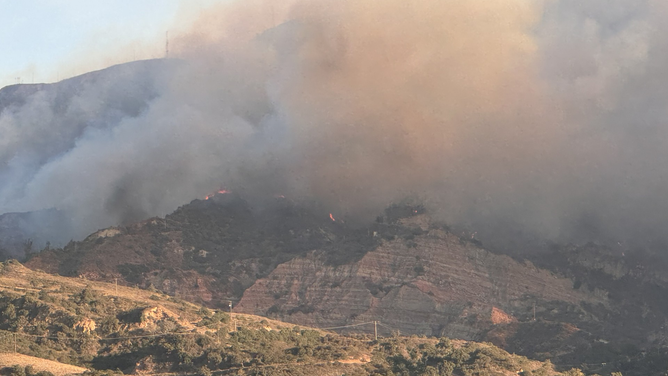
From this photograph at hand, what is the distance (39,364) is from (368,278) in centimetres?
5530

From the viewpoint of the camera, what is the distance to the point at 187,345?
91562 millimetres

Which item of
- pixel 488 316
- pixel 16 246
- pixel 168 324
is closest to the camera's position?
pixel 168 324

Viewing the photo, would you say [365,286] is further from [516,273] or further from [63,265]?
[63,265]

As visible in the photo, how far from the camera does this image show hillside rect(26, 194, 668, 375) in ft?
428

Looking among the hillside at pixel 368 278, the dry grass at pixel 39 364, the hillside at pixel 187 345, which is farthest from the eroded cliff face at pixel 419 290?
the dry grass at pixel 39 364

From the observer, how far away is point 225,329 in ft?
325

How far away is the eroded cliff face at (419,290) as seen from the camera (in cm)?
13038

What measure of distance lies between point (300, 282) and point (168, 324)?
4135cm

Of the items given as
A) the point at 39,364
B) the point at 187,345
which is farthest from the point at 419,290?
the point at 39,364

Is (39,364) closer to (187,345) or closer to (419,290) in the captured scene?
(187,345)

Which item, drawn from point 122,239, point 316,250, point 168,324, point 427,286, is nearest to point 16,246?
point 122,239

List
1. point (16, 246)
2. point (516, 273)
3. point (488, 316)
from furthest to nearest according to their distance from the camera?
point (16, 246) → point (516, 273) → point (488, 316)

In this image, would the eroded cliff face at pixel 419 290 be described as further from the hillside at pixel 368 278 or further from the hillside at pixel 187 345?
the hillside at pixel 187 345

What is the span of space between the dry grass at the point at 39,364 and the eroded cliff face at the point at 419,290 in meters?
45.2
